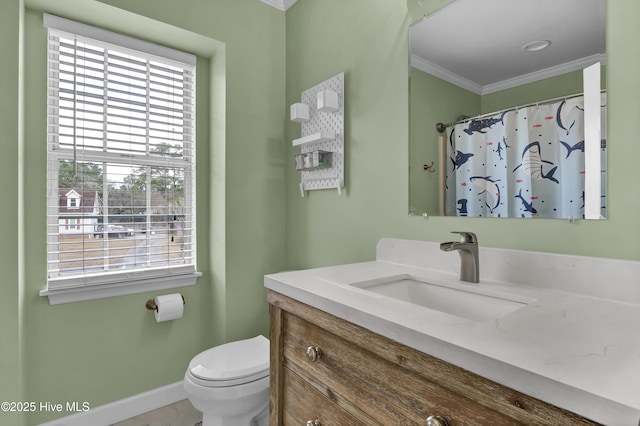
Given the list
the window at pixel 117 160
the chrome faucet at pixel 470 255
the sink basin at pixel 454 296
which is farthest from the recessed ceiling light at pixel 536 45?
the window at pixel 117 160

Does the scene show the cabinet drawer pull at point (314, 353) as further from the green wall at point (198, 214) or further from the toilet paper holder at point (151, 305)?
the toilet paper holder at point (151, 305)

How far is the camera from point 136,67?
207 cm

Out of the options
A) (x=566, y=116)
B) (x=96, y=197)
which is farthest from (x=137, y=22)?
(x=566, y=116)

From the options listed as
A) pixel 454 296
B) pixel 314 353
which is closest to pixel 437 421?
pixel 314 353

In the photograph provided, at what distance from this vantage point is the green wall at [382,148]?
0.95m

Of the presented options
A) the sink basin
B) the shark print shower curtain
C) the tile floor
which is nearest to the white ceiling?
the shark print shower curtain

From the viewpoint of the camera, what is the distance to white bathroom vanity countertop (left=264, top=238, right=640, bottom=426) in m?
0.48

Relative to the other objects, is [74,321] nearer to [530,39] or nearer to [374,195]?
[374,195]

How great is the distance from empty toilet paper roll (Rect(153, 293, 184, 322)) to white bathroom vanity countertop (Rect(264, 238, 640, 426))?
3.81 feet

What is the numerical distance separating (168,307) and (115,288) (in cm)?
31

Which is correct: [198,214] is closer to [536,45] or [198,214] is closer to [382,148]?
[382,148]

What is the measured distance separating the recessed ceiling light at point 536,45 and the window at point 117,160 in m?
1.91

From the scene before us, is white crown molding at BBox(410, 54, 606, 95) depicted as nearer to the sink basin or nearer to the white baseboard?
the sink basin

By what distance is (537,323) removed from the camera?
723 millimetres
